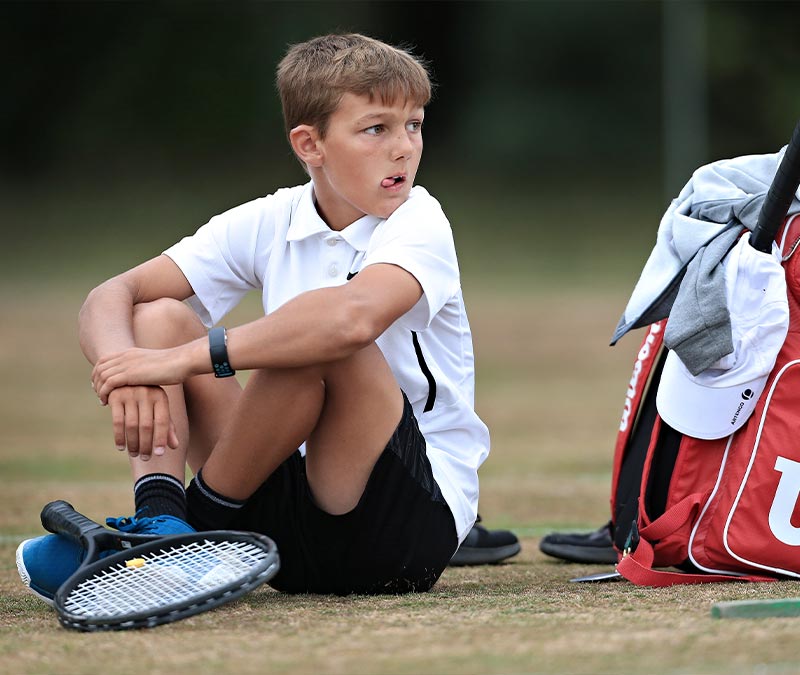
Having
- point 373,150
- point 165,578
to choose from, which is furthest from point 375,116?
point 165,578

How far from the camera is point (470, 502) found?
3.27 m

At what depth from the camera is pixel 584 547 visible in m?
4.03

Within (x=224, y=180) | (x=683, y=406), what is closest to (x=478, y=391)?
(x=683, y=406)

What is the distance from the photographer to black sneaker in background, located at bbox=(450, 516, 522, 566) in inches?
158

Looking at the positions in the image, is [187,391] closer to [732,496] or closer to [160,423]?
[160,423]

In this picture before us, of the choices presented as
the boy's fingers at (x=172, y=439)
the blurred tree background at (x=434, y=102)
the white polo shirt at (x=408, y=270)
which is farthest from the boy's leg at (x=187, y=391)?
the blurred tree background at (x=434, y=102)

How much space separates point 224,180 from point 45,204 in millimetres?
3061

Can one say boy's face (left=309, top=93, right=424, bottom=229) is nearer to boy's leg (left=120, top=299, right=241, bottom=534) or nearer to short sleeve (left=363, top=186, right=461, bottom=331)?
short sleeve (left=363, top=186, right=461, bottom=331)

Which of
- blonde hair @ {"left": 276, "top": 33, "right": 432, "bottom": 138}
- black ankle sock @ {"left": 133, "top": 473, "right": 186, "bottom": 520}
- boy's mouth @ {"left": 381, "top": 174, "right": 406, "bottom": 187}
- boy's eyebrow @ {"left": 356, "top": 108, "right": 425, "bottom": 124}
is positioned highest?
blonde hair @ {"left": 276, "top": 33, "right": 432, "bottom": 138}

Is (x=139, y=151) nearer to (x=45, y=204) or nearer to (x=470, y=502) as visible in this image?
(x=45, y=204)

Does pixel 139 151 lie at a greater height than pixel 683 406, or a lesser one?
greater

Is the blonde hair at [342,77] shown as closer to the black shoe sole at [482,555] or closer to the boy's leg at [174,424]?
the boy's leg at [174,424]

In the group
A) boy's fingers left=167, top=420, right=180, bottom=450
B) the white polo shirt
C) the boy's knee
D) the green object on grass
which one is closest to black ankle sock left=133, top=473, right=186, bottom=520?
boy's fingers left=167, top=420, right=180, bottom=450

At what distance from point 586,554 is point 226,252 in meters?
1.44
